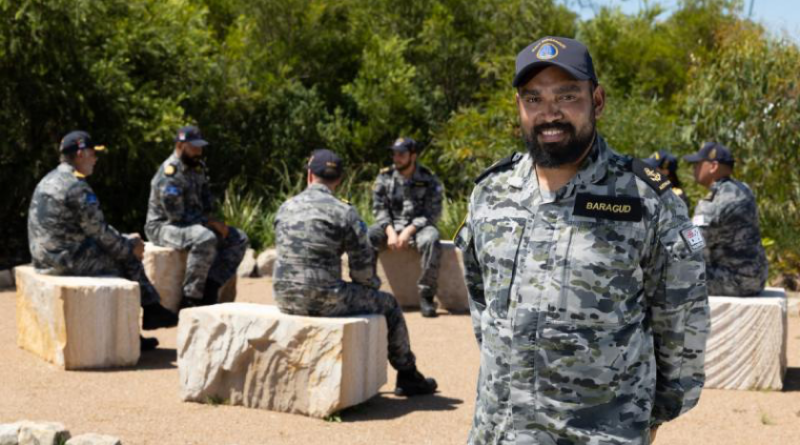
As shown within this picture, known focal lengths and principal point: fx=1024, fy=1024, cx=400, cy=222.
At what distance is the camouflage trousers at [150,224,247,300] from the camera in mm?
8961

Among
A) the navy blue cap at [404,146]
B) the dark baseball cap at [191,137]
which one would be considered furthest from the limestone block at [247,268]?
the dark baseball cap at [191,137]

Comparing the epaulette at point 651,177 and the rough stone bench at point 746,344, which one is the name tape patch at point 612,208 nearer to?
the epaulette at point 651,177

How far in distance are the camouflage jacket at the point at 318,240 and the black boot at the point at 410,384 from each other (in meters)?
0.78

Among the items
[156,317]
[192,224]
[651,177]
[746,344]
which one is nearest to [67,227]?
[156,317]

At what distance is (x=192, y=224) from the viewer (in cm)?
921

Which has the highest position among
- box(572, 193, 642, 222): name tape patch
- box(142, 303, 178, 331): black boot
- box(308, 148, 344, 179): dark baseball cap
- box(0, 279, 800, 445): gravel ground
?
box(308, 148, 344, 179): dark baseball cap

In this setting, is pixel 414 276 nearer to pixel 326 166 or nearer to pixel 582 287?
pixel 326 166

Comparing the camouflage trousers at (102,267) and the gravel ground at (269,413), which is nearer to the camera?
the gravel ground at (269,413)

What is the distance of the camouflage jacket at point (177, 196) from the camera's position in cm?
904

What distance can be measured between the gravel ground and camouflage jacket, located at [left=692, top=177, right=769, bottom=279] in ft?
2.96

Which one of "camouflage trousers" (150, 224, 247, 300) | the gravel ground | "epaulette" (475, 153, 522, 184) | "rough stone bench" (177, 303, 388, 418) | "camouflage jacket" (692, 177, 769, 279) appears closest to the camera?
"epaulette" (475, 153, 522, 184)

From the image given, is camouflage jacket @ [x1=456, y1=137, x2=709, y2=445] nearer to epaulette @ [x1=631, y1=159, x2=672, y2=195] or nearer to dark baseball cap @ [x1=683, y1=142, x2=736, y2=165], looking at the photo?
epaulette @ [x1=631, y1=159, x2=672, y2=195]

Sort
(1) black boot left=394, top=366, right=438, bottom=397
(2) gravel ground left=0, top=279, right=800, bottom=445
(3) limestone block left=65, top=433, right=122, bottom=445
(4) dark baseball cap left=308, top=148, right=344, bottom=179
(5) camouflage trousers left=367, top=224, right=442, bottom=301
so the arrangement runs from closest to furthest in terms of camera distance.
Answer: (3) limestone block left=65, top=433, right=122, bottom=445, (2) gravel ground left=0, top=279, right=800, bottom=445, (4) dark baseball cap left=308, top=148, right=344, bottom=179, (1) black boot left=394, top=366, right=438, bottom=397, (5) camouflage trousers left=367, top=224, right=442, bottom=301

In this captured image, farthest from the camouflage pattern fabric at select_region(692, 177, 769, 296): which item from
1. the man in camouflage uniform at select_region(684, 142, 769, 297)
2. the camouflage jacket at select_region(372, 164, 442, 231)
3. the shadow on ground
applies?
the camouflage jacket at select_region(372, 164, 442, 231)
